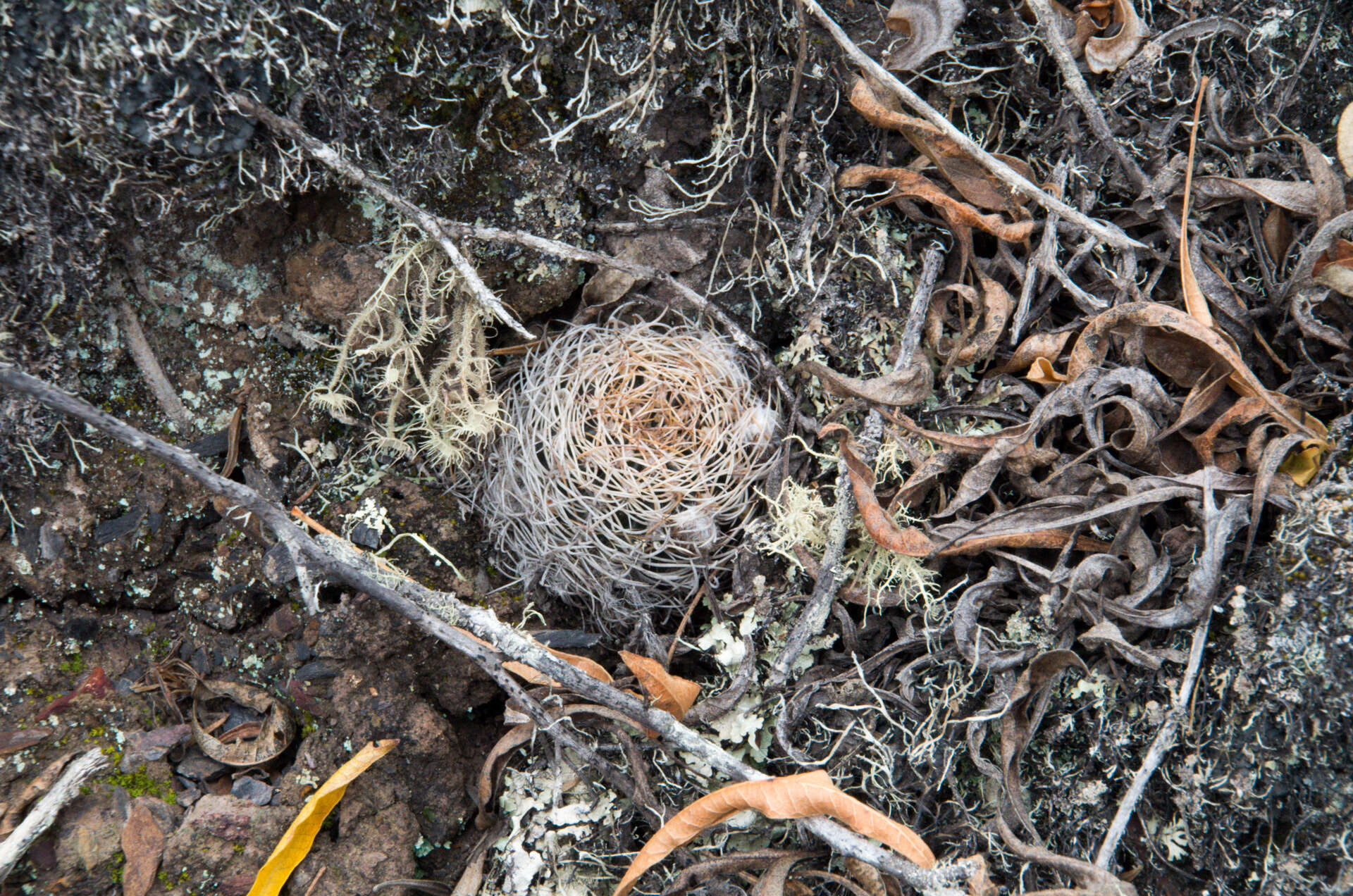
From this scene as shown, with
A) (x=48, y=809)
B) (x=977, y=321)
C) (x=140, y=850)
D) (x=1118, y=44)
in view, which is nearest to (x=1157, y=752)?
(x=977, y=321)

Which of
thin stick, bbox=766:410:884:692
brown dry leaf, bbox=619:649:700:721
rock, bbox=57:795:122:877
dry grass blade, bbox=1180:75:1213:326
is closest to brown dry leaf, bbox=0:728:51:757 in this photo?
rock, bbox=57:795:122:877

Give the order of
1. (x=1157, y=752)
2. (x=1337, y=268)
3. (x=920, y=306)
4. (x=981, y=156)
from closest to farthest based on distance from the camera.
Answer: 1. (x=1157, y=752)
2. (x=1337, y=268)
3. (x=981, y=156)
4. (x=920, y=306)

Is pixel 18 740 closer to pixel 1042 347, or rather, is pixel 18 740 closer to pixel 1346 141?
pixel 1042 347

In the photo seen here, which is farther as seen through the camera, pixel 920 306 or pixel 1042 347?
pixel 920 306

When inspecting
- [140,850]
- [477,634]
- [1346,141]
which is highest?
[1346,141]

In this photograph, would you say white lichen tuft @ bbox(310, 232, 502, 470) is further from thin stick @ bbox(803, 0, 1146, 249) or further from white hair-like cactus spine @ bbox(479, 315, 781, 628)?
thin stick @ bbox(803, 0, 1146, 249)

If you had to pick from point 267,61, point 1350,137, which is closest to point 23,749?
point 267,61
